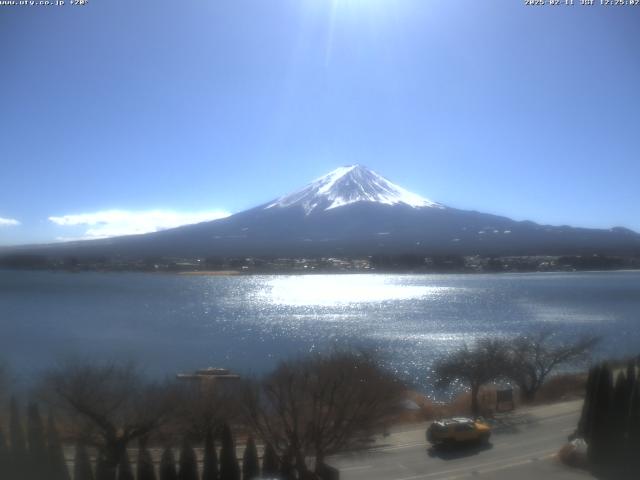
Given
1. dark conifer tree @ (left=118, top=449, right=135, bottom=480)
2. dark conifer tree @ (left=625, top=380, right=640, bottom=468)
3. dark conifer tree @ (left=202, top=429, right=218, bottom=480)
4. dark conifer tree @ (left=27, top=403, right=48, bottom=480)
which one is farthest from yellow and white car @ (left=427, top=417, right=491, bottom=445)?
dark conifer tree @ (left=27, top=403, right=48, bottom=480)

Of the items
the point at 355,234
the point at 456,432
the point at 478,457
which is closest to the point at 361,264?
the point at 355,234

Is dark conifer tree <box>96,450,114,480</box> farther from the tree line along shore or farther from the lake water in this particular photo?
the tree line along shore

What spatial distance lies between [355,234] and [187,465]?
29632mm

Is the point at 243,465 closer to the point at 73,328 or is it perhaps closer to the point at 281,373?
the point at 281,373

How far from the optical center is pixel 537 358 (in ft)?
19.1

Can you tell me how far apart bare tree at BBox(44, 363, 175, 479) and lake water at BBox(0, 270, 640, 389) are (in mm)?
1027

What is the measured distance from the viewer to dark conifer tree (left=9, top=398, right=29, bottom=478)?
3.24m

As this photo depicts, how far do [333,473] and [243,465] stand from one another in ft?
1.72

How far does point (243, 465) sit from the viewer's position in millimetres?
3426

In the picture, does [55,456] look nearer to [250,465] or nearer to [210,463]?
[210,463]

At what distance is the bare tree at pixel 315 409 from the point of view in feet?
12.0

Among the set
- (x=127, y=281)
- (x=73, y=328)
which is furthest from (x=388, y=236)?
(x=73, y=328)

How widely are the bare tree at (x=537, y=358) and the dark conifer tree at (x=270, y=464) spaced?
250 cm

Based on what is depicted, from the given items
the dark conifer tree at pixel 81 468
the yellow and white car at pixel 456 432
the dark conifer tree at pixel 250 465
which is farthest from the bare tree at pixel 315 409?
the dark conifer tree at pixel 81 468
